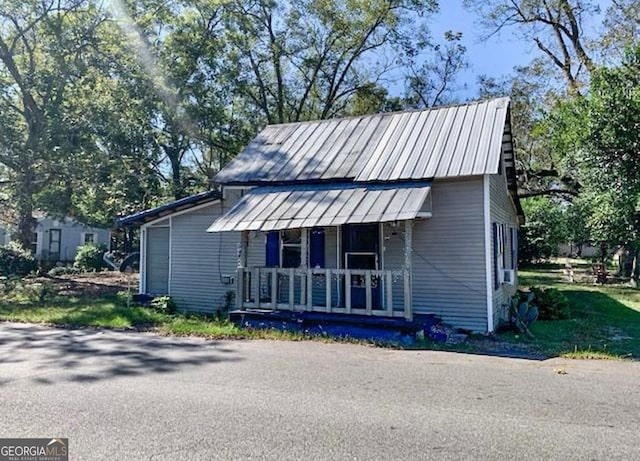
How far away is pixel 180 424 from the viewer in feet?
16.0

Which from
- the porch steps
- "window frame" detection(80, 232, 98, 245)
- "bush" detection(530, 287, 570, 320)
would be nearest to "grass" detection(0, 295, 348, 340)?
the porch steps

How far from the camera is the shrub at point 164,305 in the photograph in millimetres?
13467

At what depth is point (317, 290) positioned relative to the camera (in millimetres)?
12180

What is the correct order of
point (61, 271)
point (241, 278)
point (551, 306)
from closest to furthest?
1. point (241, 278)
2. point (551, 306)
3. point (61, 271)

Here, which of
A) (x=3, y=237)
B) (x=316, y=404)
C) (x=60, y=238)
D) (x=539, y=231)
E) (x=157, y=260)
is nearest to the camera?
(x=316, y=404)

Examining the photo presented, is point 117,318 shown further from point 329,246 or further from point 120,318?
point 329,246

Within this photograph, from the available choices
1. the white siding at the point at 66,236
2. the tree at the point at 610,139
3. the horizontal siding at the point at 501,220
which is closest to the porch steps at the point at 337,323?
the horizontal siding at the point at 501,220

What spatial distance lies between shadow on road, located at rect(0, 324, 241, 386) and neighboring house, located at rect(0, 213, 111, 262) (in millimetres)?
26547

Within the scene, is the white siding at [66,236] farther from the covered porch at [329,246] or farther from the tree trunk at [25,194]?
the covered porch at [329,246]

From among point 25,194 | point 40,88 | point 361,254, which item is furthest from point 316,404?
point 40,88

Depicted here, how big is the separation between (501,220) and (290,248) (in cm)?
575

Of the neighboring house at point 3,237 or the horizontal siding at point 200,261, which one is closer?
the horizontal siding at point 200,261

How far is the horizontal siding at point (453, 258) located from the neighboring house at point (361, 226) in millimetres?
22

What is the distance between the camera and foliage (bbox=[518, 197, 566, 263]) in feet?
110
